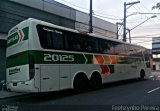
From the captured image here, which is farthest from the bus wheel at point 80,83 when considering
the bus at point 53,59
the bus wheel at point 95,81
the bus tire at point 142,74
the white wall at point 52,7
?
the bus tire at point 142,74

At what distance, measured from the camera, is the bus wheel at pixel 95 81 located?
14562 mm

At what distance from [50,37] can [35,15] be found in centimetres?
754

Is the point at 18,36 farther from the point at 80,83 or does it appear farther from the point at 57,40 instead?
the point at 80,83

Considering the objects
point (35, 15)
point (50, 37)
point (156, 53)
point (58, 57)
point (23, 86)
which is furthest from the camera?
point (156, 53)

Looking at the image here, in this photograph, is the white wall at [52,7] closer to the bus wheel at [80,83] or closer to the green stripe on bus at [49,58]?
the green stripe on bus at [49,58]

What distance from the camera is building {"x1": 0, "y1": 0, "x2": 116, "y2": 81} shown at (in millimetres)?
16578

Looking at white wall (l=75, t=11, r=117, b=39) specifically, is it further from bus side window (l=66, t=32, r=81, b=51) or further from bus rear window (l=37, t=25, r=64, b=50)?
bus rear window (l=37, t=25, r=64, b=50)

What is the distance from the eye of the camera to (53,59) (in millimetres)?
11703

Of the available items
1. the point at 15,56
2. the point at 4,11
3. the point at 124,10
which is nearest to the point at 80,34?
the point at 15,56

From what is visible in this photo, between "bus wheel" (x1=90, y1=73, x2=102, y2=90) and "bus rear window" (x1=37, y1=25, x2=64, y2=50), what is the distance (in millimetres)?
3217

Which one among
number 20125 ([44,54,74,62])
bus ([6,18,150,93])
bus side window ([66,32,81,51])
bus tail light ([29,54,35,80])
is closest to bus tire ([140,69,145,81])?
bus ([6,18,150,93])

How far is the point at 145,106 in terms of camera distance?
946 centimetres

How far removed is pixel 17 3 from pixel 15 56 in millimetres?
6595

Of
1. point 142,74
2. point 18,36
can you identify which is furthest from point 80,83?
point 142,74
